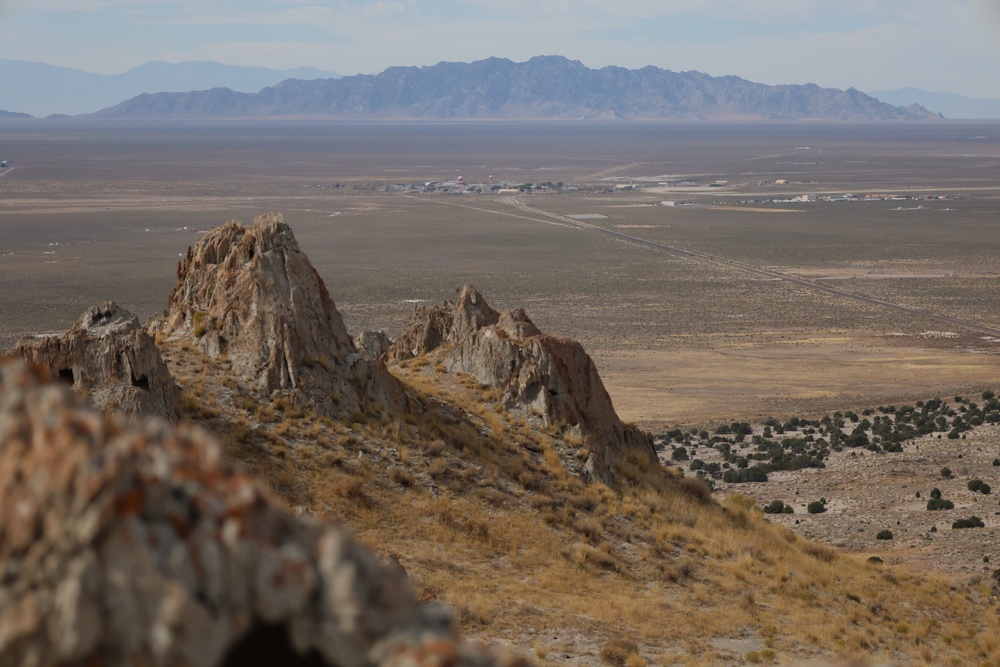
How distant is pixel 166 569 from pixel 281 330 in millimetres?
16562

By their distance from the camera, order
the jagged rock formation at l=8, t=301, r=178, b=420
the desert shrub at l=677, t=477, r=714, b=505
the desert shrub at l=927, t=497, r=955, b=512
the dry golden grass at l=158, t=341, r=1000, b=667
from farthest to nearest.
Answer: the desert shrub at l=927, t=497, r=955, b=512 → the desert shrub at l=677, t=477, r=714, b=505 → the jagged rock formation at l=8, t=301, r=178, b=420 → the dry golden grass at l=158, t=341, r=1000, b=667

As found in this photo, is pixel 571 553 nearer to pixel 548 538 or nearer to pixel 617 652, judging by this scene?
pixel 548 538

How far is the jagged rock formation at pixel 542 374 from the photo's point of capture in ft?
76.2

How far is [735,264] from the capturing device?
106 m

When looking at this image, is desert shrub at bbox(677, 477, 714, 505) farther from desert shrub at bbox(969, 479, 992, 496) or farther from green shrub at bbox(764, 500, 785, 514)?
desert shrub at bbox(969, 479, 992, 496)

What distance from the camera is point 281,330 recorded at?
66.1ft

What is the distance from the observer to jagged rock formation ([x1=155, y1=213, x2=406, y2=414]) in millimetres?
20188

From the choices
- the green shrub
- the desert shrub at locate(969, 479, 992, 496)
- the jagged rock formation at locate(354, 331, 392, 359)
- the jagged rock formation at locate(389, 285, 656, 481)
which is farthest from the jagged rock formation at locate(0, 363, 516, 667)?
the desert shrub at locate(969, 479, 992, 496)

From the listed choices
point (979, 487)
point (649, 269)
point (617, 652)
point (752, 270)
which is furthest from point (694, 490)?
point (752, 270)

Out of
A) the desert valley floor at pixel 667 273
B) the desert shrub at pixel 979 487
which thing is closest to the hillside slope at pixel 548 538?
the desert valley floor at pixel 667 273

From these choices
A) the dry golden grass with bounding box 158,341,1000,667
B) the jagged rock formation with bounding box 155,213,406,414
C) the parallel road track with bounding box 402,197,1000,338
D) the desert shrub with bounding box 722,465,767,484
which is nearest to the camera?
the dry golden grass with bounding box 158,341,1000,667

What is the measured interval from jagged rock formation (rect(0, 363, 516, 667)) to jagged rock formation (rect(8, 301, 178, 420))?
1383 centimetres

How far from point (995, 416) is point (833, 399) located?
28.9 ft

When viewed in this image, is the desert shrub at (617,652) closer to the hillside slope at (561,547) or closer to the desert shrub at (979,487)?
the hillside slope at (561,547)
